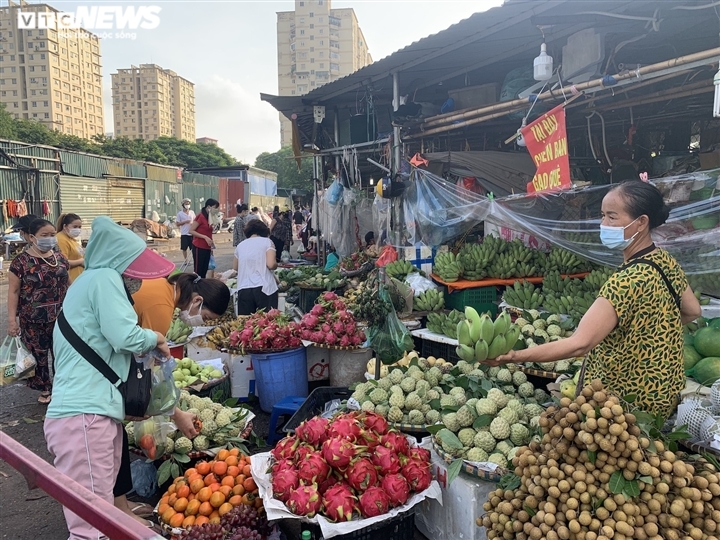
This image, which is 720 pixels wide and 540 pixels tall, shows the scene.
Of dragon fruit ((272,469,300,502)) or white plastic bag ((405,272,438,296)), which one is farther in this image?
white plastic bag ((405,272,438,296))

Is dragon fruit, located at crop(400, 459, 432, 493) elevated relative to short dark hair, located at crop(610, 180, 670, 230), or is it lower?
lower

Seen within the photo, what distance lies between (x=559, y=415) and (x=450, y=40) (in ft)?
15.6

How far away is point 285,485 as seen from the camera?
2.53 m

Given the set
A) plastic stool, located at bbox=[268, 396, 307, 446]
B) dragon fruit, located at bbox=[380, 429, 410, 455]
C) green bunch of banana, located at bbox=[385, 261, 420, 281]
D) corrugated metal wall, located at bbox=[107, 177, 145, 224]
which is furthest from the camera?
corrugated metal wall, located at bbox=[107, 177, 145, 224]

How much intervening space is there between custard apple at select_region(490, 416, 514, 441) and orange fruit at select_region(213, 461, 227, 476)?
1578 millimetres

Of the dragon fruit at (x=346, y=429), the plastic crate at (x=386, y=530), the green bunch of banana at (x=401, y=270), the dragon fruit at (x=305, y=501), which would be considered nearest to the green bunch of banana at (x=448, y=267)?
the green bunch of banana at (x=401, y=270)

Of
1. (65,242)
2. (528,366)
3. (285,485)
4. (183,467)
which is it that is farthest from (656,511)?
(65,242)

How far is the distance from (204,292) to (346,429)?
117cm

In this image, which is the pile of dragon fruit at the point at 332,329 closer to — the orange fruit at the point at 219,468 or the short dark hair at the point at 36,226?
the orange fruit at the point at 219,468

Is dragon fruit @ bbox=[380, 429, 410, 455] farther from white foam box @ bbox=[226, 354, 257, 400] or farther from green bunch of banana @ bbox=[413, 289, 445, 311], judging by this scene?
green bunch of banana @ bbox=[413, 289, 445, 311]

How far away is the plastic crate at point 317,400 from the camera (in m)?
3.85

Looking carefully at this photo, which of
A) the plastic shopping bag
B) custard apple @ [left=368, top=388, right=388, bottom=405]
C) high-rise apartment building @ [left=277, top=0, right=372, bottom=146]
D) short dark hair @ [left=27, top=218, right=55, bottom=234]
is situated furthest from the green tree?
the plastic shopping bag

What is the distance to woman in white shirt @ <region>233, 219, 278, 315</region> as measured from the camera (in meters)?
6.10

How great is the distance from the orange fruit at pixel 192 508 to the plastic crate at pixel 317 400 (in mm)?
1055
